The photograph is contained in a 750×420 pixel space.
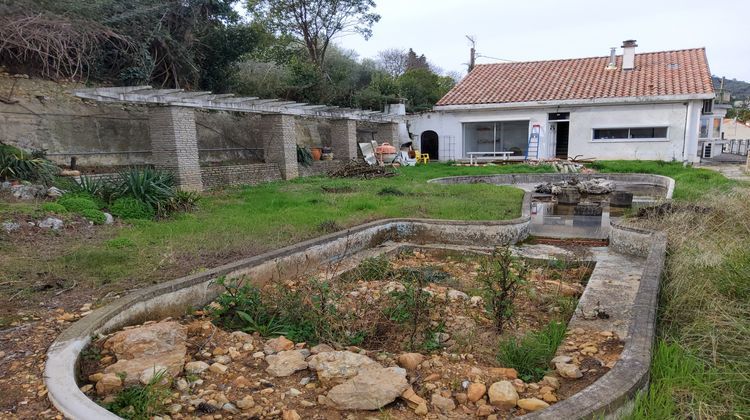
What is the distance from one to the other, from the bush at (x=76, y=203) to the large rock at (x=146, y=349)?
4.81m

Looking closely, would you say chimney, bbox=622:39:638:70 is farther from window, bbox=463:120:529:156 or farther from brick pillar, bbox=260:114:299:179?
brick pillar, bbox=260:114:299:179

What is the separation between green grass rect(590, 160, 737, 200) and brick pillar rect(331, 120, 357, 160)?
9.47m

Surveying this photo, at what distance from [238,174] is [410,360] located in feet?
38.6

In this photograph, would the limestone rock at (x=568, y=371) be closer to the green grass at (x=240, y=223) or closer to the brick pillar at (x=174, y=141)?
the green grass at (x=240, y=223)

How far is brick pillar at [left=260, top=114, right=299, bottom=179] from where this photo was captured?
1548 centimetres

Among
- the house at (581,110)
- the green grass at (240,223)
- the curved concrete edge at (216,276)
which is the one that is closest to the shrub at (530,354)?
the curved concrete edge at (216,276)

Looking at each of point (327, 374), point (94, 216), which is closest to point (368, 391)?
point (327, 374)

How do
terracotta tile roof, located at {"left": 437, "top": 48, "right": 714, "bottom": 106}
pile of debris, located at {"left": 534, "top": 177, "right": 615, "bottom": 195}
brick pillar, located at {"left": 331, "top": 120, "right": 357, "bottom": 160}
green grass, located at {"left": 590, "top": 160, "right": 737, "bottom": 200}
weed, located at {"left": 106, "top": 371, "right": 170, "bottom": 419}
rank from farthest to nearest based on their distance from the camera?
terracotta tile roof, located at {"left": 437, "top": 48, "right": 714, "bottom": 106}
brick pillar, located at {"left": 331, "top": 120, "right": 357, "bottom": 160}
pile of debris, located at {"left": 534, "top": 177, "right": 615, "bottom": 195}
green grass, located at {"left": 590, "top": 160, "right": 737, "bottom": 200}
weed, located at {"left": 106, "top": 371, "right": 170, "bottom": 419}

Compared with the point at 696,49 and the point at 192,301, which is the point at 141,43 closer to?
the point at 192,301

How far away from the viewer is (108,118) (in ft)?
41.5

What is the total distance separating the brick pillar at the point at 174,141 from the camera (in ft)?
37.3

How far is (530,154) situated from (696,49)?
939 centimetres

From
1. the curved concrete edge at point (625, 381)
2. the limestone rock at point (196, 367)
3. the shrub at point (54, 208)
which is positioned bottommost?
the limestone rock at point (196, 367)

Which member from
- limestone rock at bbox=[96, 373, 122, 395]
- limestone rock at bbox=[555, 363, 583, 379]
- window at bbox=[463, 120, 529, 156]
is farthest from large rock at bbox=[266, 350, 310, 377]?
window at bbox=[463, 120, 529, 156]
